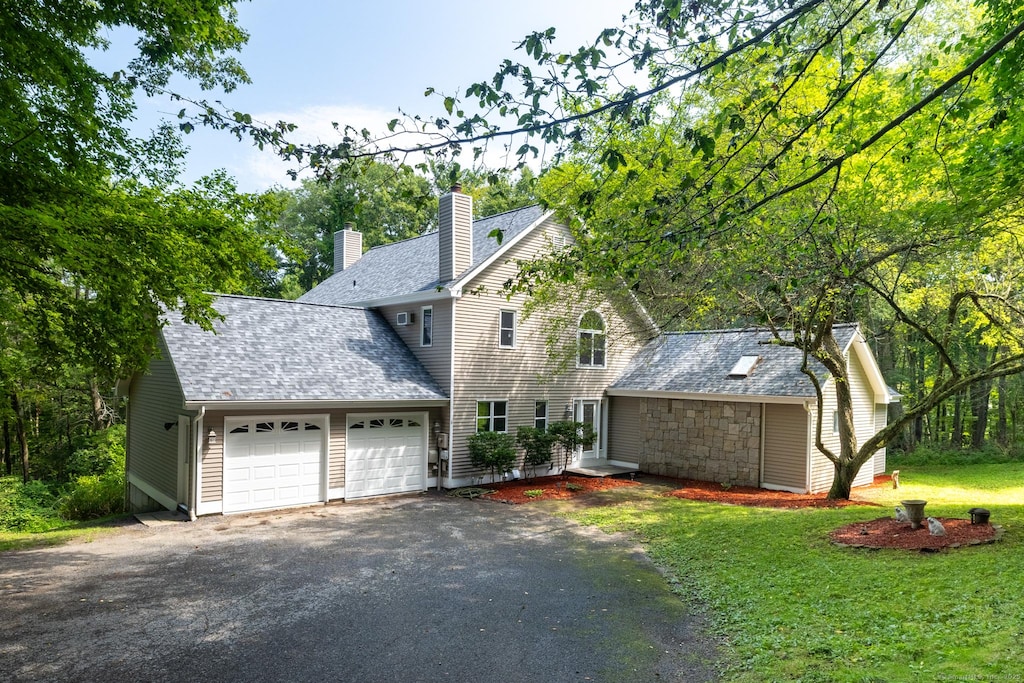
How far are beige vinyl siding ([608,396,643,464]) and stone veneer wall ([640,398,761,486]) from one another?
0.30 m

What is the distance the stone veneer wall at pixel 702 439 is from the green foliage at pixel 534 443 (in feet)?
11.8

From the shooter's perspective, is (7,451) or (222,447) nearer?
(222,447)

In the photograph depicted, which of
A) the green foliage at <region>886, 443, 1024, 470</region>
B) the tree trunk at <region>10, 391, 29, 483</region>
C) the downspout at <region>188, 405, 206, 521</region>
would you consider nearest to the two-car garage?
the downspout at <region>188, 405, 206, 521</region>

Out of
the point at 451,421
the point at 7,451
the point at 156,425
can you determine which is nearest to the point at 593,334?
the point at 451,421

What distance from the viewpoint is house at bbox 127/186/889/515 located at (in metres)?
13.1

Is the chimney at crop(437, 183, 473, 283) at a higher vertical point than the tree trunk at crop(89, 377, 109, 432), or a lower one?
higher

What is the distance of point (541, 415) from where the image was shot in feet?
59.7

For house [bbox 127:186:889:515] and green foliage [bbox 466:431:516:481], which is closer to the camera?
house [bbox 127:186:889:515]

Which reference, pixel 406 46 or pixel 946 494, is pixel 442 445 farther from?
pixel 946 494

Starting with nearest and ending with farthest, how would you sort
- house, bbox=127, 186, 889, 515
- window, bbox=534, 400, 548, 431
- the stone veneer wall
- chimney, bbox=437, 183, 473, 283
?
house, bbox=127, 186, 889, 515 → chimney, bbox=437, 183, 473, 283 → the stone veneer wall → window, bbox=534, 400, 548, 431

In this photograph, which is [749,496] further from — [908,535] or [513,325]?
[513,325]

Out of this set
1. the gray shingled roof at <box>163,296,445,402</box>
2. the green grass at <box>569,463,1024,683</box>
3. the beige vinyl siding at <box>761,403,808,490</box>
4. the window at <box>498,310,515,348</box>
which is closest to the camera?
the green grass at <box>569,463,1024,683</box>

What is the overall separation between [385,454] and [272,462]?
280 centimetres

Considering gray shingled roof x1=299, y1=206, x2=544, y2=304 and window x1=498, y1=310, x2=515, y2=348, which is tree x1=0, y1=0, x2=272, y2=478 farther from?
window x1=498, y1=310, x2=515, y2=348
